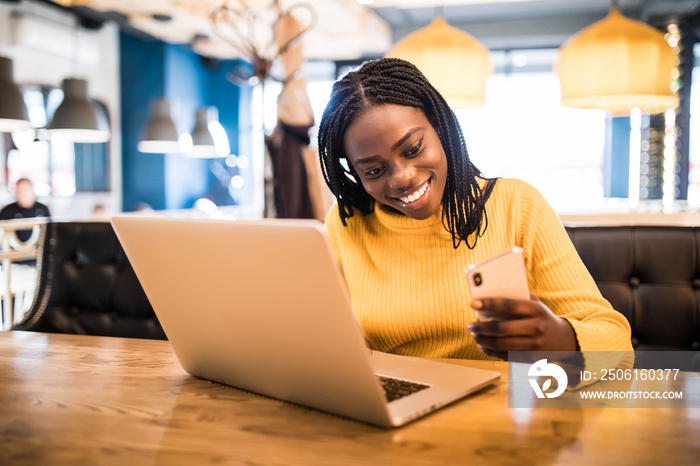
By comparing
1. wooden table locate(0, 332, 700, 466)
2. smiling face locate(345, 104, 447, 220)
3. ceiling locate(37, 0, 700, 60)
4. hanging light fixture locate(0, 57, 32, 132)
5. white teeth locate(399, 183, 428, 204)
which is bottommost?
wooden table locate(0, 332, 700, 466)

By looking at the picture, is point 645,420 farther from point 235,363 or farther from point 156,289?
point 156,289

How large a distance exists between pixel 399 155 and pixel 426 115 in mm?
148

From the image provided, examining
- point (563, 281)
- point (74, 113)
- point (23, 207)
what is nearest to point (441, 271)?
point (563, 281)

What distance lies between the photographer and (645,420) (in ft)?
2.31

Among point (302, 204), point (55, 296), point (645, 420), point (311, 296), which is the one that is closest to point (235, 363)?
point (311, 296)

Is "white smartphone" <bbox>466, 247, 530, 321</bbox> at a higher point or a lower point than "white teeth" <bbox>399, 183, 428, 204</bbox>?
lower

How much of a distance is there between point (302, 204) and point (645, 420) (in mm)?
2073

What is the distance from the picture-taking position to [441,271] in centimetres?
118

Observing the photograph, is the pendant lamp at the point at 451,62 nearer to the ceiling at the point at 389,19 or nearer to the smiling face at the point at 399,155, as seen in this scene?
the smiling face at the point at 399,155

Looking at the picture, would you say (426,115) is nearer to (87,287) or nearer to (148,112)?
(87,287)

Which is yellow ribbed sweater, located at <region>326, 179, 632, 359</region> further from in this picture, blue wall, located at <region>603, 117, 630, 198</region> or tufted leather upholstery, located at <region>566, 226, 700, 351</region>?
blue wall, located at <region>603, 117, 630, 198</region>

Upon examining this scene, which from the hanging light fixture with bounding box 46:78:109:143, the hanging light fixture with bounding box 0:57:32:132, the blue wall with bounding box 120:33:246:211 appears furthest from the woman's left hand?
the blue wall with bounding box 120:33:246:211

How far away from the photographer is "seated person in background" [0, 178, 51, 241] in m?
5.25

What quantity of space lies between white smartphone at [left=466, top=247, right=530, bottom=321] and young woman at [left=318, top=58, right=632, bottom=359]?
34 cm
